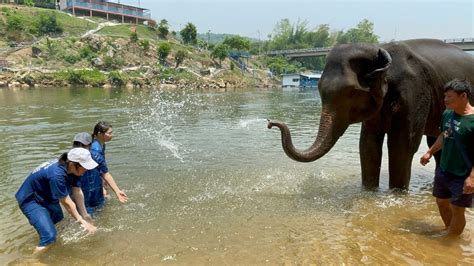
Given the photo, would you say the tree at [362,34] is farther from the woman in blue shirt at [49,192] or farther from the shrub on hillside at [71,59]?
the woman in blue shirt at [49,192]

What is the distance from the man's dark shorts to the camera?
4930 mm

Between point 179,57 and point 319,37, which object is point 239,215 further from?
point 319,37

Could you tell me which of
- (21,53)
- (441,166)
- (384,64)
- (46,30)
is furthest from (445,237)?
(46,30)

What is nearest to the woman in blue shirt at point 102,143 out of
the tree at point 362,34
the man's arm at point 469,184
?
the man's arm at point 469,184

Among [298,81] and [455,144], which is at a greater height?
[455,144]

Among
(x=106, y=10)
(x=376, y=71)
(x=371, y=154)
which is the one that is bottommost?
(x=371, y=154)

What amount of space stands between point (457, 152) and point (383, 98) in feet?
6.59

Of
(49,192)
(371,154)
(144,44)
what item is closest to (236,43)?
(144,44)

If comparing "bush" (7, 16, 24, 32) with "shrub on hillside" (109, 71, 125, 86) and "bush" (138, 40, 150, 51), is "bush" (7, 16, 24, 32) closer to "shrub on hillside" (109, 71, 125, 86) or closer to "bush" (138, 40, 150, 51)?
"bush" (138, 40, 150, 51)

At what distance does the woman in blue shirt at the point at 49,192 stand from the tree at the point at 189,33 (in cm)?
8529

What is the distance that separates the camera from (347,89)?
20.9 ft

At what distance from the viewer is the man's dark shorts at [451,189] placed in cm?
493

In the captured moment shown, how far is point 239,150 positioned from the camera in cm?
1189

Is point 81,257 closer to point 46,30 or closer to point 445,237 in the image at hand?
point 445,237
